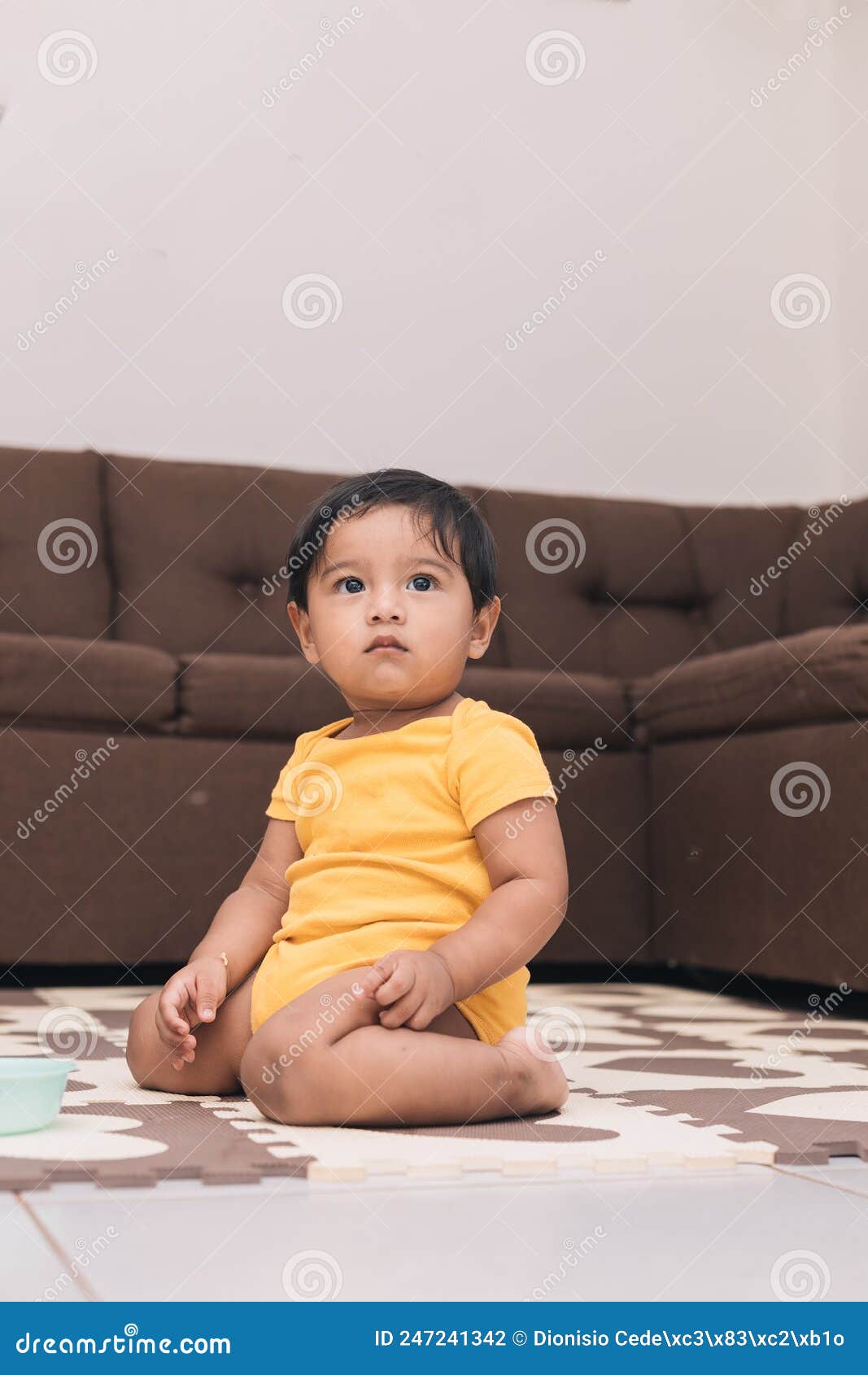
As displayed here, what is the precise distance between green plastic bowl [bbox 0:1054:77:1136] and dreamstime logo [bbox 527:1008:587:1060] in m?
0.43

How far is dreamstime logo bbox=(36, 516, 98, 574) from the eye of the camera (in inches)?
96.2

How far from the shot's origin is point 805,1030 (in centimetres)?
157

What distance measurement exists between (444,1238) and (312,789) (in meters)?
0.54

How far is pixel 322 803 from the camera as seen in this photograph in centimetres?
111

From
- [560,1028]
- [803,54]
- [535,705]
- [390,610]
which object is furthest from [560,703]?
[803,54]

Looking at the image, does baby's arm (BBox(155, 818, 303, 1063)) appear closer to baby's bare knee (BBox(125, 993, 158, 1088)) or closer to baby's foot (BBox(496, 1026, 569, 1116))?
baby's bare knee (BBox(125, 993, 158, 1088))

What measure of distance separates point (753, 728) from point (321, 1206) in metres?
1.31

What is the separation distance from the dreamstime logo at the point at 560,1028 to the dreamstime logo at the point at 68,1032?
0.43 metres

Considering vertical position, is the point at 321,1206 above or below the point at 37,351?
below

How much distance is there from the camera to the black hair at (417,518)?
43.8 inches

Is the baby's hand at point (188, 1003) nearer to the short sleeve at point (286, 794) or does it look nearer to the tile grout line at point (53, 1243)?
the short sleeve at point (286, 794)

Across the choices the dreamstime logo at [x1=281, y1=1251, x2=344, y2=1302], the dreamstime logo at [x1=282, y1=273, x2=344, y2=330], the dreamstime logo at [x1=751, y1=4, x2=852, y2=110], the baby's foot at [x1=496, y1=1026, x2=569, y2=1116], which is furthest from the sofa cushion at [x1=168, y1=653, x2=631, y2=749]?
the dreamstime logo at [x1=751, y1=4, x2=852, y2=110]

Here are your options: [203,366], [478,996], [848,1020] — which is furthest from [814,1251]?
[203,366]
